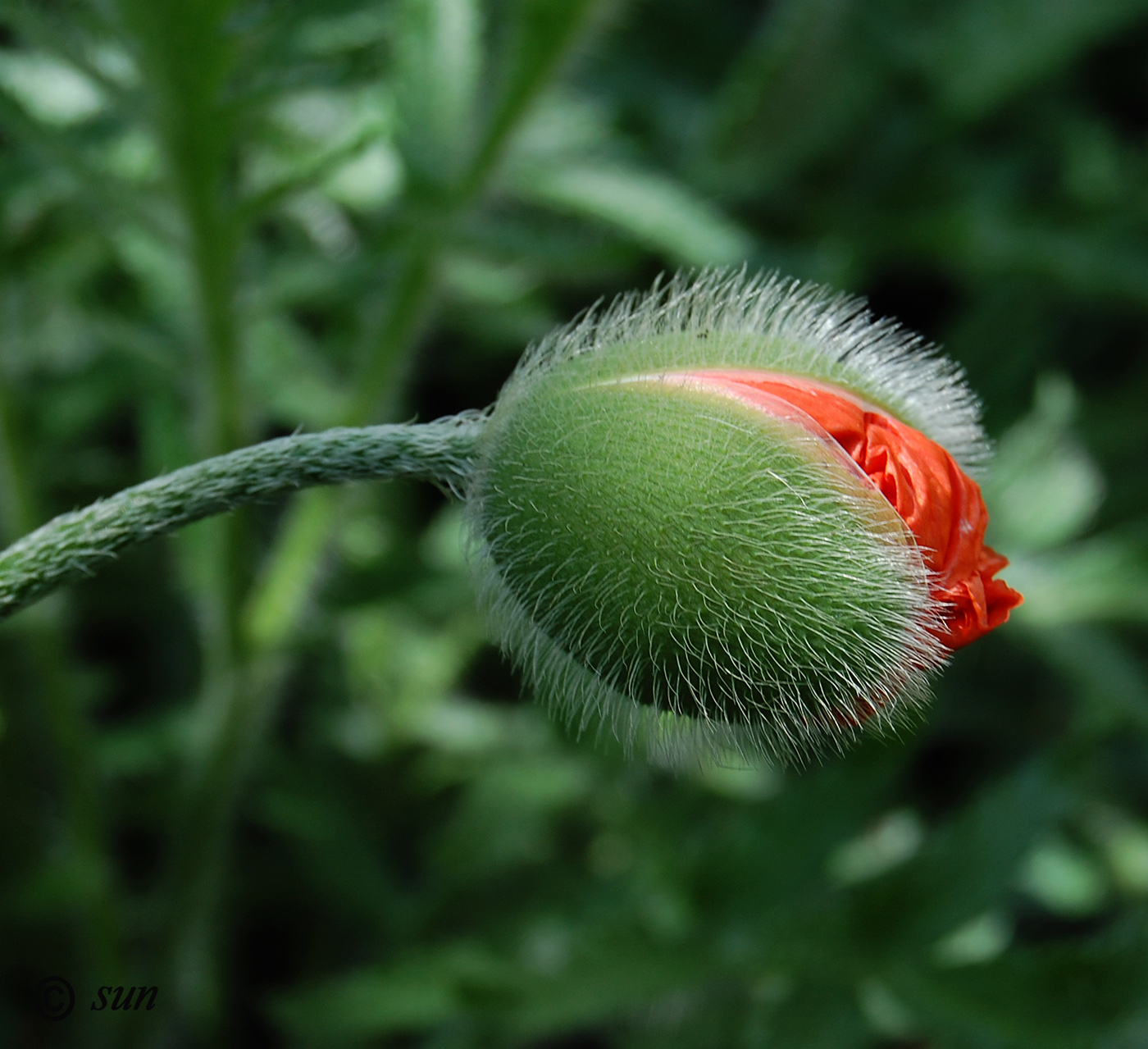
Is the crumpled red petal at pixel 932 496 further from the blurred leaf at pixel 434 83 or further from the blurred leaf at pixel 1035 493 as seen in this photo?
the blurred leaf at pixel 1035 493

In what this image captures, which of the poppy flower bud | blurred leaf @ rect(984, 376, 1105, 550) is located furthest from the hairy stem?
blurred leaf @ rect(984, 376, 1105, 550)

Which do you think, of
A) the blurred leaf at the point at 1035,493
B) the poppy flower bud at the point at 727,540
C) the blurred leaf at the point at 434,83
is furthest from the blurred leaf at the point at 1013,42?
the poppy flower bud at the point at 727,540

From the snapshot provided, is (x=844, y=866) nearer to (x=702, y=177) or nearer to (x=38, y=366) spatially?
(x=702, y=177)

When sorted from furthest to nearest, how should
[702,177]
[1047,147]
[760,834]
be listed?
[1047,147]
[702,177]
[760,834]

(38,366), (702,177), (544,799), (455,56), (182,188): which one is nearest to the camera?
(182,188)

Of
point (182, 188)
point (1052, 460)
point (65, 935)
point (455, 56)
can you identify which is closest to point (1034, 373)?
point (1052, 460)

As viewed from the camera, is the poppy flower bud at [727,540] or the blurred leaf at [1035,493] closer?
the poppy flower bud at [727,540]
